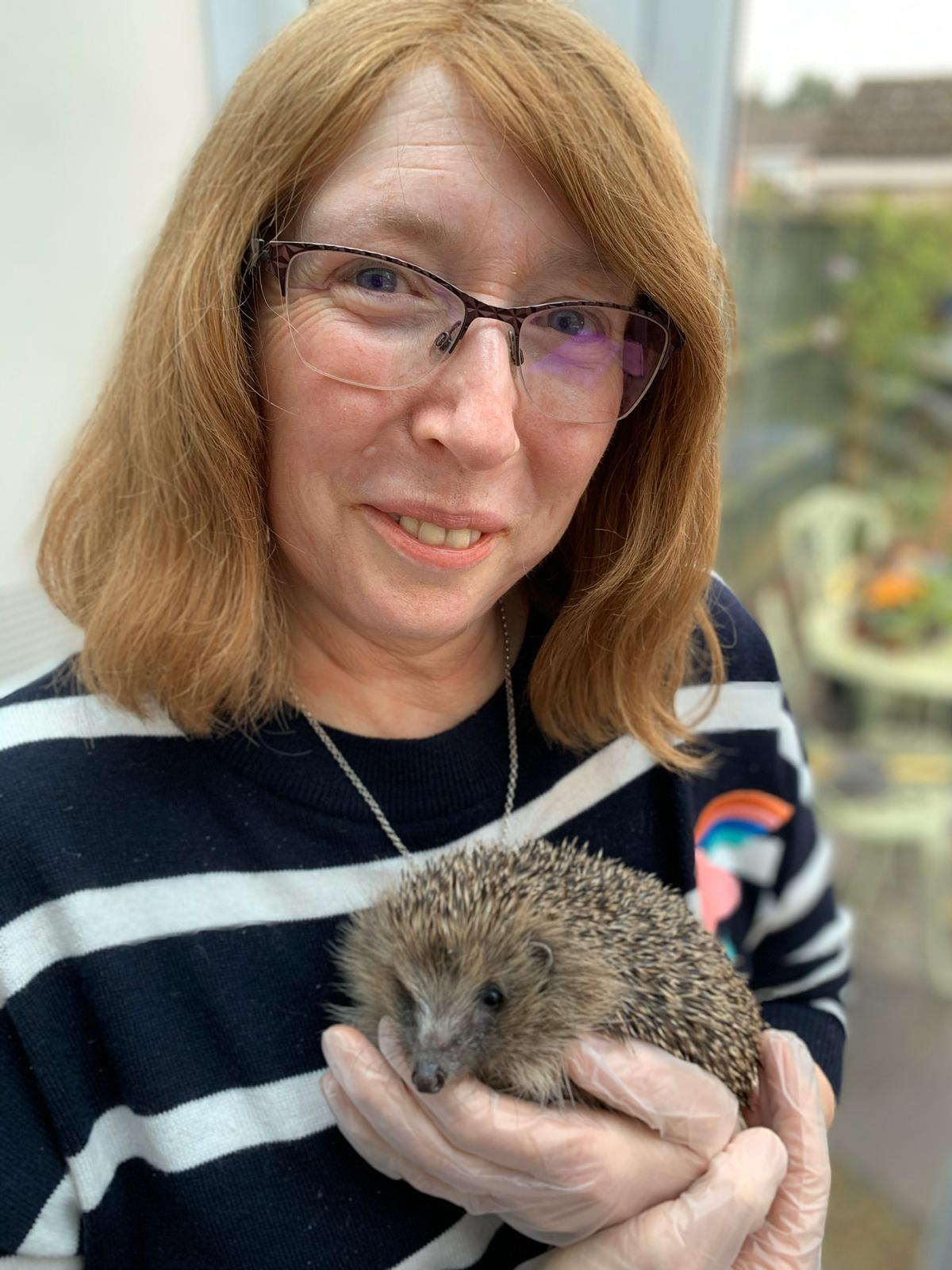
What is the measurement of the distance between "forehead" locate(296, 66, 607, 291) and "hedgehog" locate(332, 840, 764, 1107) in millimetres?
698

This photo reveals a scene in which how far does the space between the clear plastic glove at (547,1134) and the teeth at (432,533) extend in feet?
1.89

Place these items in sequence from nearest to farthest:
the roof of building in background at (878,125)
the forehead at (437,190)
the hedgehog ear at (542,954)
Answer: the forehead at (437,190), the hedgehog ear at (542,954), the roof of building in background at (878,125)

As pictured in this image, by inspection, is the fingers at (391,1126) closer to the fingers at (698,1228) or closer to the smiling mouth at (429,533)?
the fingers at (698,1228)

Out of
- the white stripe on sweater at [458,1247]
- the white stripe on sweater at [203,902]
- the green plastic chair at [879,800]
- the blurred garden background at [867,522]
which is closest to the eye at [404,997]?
the white stripe on sweater at [203,902]

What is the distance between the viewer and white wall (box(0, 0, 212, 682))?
133 cm

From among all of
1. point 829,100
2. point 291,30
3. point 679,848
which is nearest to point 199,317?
point 291,30

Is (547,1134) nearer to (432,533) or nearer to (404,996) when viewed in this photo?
(404,996)

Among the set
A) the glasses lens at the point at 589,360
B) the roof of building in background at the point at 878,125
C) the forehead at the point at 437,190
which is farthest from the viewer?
the roof of building in background at the point at 878,125

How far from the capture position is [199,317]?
37.4 inches

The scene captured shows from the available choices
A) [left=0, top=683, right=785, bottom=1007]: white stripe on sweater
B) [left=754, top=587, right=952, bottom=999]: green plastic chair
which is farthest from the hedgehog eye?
[left=754, top=587, right=952, bottom=999]: green plastic chair

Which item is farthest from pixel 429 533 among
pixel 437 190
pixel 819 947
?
pixel 819 947

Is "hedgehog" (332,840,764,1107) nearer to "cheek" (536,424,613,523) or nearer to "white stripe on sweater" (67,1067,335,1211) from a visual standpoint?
"white stripe on sweater" (67,1067,335,1211)

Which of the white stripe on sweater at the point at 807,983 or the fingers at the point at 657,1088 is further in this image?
the white stripe on sweater at the point at 807,983

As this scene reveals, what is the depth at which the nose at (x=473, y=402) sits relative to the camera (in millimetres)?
915
